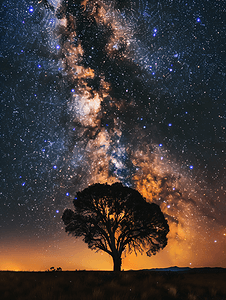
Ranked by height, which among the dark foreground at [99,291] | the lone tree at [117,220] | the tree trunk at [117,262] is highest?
the lone tree at [117,220]

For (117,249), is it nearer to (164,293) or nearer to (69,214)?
(69,214)

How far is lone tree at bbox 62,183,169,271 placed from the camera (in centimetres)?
1553

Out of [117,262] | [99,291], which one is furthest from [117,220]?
[99,291]

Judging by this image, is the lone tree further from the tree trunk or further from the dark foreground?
the dark foreground

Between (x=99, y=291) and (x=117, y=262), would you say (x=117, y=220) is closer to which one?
(x=117, y=262)

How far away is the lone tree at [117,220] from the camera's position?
1553 centimetres

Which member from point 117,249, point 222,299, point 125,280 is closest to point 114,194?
point 117,249

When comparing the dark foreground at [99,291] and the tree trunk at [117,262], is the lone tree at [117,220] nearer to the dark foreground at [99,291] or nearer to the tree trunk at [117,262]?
the tree trunk at [117,262]

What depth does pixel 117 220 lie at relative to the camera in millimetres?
15766

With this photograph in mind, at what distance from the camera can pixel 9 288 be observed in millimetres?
4535

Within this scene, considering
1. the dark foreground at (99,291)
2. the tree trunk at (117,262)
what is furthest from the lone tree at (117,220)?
the dark foreground at (99,291)

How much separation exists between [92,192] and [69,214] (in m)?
3.06

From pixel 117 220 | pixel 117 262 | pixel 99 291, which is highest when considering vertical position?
pixel 117 220

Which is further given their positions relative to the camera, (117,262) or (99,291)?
(117,262)
